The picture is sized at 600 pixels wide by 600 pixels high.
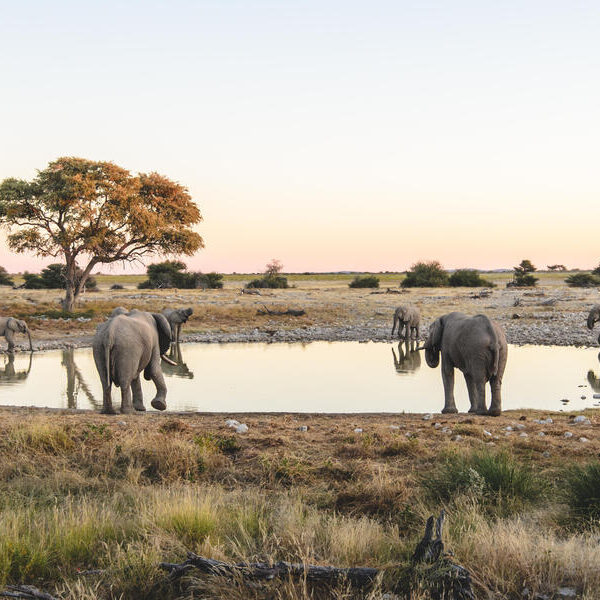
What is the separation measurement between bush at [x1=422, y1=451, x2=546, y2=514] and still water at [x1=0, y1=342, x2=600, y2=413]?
712 cm

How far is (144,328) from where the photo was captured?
11.8 m

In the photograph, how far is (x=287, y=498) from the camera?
233 inches

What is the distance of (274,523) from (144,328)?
7.20 metres

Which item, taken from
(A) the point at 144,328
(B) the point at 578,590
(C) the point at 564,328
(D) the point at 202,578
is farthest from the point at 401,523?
(C) the point at 564,328

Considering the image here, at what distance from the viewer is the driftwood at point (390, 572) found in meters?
3.93

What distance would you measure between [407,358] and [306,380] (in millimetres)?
6292

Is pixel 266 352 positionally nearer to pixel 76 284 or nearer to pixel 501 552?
pixel 76 284

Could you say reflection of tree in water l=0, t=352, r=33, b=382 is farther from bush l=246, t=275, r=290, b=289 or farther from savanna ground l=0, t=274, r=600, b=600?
bush l=246, t=275, r=290, b=289

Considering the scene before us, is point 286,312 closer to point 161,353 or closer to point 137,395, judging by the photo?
point 161,353

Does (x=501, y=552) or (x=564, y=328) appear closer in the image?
(x=501, y=552)

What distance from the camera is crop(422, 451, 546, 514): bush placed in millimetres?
5957

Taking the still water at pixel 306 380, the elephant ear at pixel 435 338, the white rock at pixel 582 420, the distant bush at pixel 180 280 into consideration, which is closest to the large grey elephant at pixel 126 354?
the still water at pixel 306 380

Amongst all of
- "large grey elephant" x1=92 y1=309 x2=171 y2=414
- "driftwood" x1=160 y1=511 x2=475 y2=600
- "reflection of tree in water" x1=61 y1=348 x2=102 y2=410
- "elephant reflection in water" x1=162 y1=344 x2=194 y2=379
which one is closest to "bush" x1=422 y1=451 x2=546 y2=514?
"driftwood" x1=160 y1=511 x2=475 y2=600

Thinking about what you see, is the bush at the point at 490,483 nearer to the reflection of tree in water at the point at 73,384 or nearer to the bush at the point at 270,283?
the reflection of tree in water at the point at 73,384
